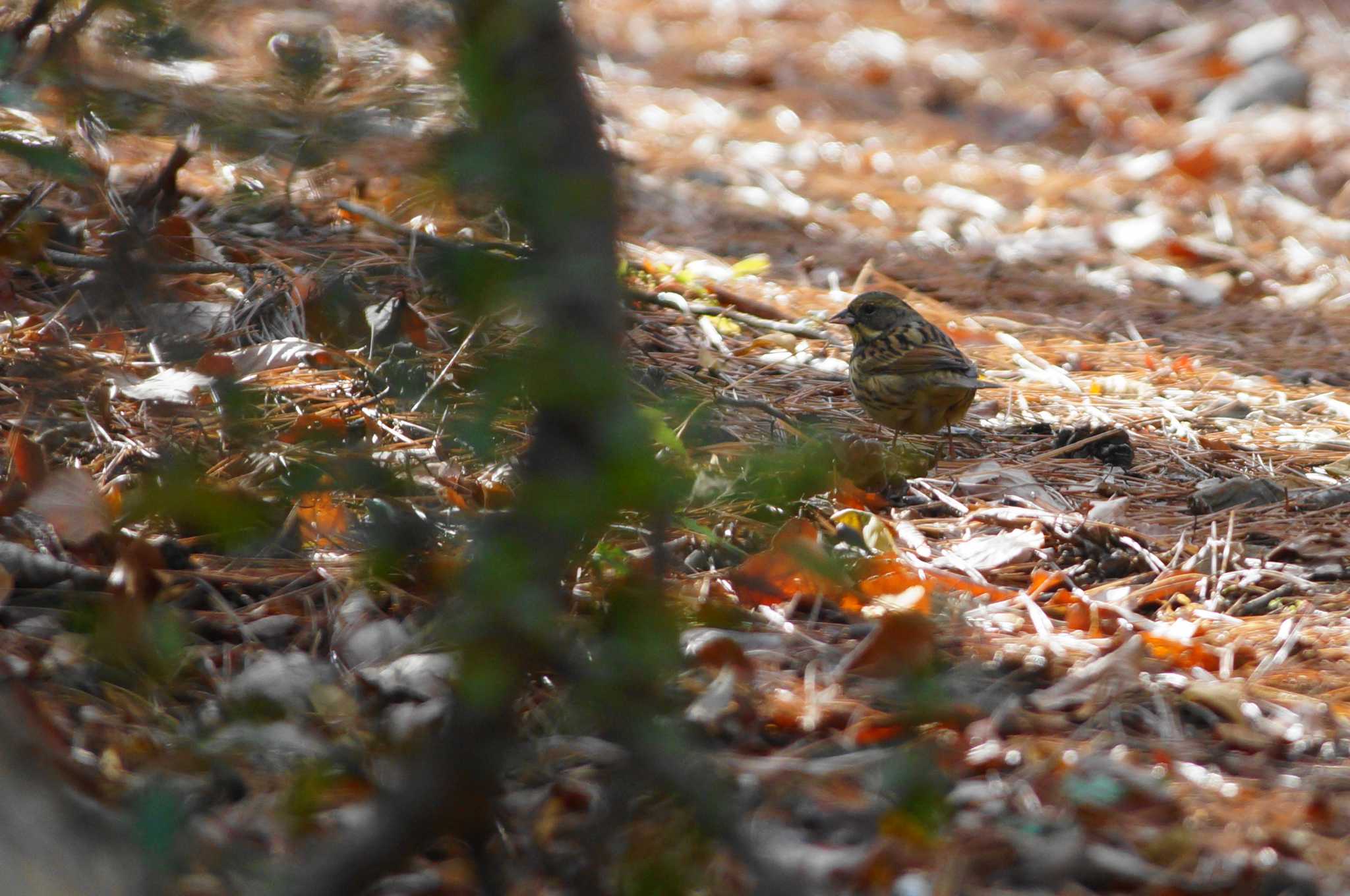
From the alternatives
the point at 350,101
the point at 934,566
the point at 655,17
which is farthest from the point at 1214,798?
the point at 655,17

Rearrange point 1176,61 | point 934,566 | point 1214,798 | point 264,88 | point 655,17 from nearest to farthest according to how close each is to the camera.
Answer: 1. point 264,88
2. point 1214,798
3. point 934,566
4. point 1176,61
5. point 655,17

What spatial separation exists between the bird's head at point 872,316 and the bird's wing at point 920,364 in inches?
14.4

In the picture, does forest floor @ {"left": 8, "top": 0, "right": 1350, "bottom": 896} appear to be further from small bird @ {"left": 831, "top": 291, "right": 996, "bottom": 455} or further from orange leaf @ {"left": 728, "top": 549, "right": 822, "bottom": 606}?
small bird @ {"left": 831, "top": 291, "right": 996, "bottom": 455}

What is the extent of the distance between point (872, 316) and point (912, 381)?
0.80 metres

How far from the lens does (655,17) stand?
38.5ft

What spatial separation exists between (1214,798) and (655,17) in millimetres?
10536

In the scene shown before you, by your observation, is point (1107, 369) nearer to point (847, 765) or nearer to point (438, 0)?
point (847, 765)

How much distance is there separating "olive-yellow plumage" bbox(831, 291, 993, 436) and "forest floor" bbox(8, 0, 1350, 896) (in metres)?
0.15

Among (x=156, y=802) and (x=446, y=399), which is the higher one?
(x=446, y=399)

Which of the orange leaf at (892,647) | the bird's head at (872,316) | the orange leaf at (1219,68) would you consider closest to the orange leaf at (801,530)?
the orange leaf at (892,647)

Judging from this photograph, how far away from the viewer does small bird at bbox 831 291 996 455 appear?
13.3 ft

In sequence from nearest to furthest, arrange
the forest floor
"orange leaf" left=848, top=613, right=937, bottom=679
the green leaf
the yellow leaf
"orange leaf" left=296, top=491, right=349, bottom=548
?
the forest floor < the green leaf < "orange leaf" left=848, top=613, right=937, bottom=679 < "orange leaf" left=296, top=491, right=349, bottom=548 < the yellow leaf

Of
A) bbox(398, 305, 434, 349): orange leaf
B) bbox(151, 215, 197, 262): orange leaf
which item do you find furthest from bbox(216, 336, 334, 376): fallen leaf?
bbox(151, 215, 197, 262): orange leaf

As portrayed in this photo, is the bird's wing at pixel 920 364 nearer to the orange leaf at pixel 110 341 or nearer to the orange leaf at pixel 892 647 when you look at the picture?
the orange leaf at pixel 892 647
